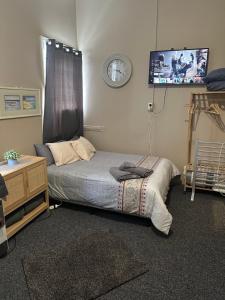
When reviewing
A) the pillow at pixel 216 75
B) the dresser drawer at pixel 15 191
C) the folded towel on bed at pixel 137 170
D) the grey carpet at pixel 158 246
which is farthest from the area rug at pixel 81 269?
the pillow at pixel 216 75

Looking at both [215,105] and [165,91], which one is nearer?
[215,105]

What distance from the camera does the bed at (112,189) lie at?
2.37 m

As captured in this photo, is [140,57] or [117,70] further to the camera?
[117,70]

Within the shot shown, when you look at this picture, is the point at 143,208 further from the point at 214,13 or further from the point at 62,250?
the point at 214,13

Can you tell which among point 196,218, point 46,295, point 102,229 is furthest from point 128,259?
point 196,218

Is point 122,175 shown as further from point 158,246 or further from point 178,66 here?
point 178,66

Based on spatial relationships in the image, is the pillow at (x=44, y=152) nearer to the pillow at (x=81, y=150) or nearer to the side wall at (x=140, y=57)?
the pillow at (x=81, y=150)

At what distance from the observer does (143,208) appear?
2439 millimetres

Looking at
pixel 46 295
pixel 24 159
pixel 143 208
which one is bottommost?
pixel 46 295

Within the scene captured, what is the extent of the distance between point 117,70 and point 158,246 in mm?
2719

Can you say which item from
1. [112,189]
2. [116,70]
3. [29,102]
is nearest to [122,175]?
[112,189]

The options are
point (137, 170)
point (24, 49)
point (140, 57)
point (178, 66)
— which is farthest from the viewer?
point (140, 57)

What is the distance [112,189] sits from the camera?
256cm

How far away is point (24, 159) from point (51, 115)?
35.0 inches
